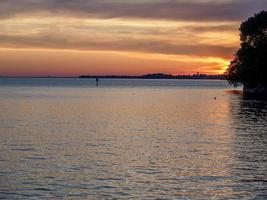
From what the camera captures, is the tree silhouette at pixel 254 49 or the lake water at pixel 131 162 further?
the tree silhouette at pixel 254 49

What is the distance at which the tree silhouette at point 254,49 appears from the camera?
396ft

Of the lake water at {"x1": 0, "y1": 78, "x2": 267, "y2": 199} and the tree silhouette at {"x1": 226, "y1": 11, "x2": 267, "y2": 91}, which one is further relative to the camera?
the tree silhouette at {"x1": 226, "y1": 11, "x2": 267, "y2": 91}

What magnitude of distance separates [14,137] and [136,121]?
19.7m

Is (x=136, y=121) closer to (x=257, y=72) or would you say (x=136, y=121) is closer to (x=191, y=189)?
(x=191, y=189)

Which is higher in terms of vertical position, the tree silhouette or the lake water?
the tree silhouette

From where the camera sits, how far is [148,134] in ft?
143

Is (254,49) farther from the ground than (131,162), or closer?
farther from the ground

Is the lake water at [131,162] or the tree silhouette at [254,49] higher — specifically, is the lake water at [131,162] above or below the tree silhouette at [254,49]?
below

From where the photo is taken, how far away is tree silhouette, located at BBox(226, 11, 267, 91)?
121m

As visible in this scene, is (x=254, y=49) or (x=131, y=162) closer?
(x=131, y=162)

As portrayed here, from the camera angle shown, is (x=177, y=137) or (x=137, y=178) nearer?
(x=137, y=178)

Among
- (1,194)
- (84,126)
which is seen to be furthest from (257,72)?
(1,194)

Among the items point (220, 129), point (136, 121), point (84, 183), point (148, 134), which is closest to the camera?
point (84, 183)

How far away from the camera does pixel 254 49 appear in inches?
4825
